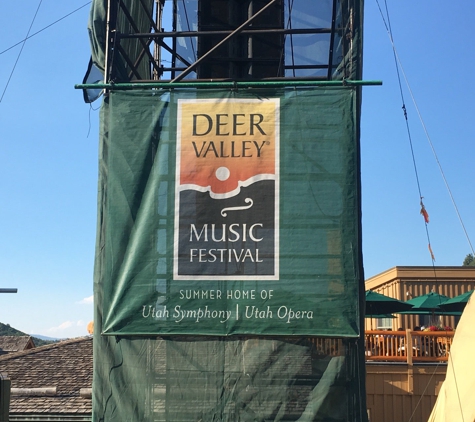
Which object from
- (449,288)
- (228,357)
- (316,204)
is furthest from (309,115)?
(449,288)

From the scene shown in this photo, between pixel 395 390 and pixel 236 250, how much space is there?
9784 millimetres

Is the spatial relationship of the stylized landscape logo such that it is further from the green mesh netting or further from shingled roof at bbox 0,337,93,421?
shingled roof at bbox 0,337,93,421

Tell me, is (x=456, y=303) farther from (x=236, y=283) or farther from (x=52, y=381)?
(x=236, y=283)

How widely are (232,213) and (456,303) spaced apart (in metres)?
12.5

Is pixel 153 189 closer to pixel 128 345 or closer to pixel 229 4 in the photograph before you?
pixel 128 345

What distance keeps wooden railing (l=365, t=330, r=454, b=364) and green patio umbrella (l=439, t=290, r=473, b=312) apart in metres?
1.48

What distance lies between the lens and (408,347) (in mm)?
15945

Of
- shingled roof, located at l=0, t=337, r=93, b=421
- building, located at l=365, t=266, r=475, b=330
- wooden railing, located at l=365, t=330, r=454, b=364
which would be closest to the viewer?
shingled roof, located at l=0, t=337, r=93, b=421

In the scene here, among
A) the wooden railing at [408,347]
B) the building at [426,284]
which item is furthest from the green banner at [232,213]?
the building at [426,284]

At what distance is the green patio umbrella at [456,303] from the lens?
18.0 metres

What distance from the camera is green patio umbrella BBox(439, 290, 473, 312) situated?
18.0 m

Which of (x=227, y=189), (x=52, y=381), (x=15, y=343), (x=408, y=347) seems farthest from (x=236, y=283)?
(x=15, y=343)

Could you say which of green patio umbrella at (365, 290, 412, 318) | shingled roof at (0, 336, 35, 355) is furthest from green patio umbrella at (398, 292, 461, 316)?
shingled roof at (0, 336, 35, 355)

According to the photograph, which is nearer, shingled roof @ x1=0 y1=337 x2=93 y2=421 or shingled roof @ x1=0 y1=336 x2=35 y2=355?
shingled roof @ x1=0 y1=337 x2=93 y2=421
